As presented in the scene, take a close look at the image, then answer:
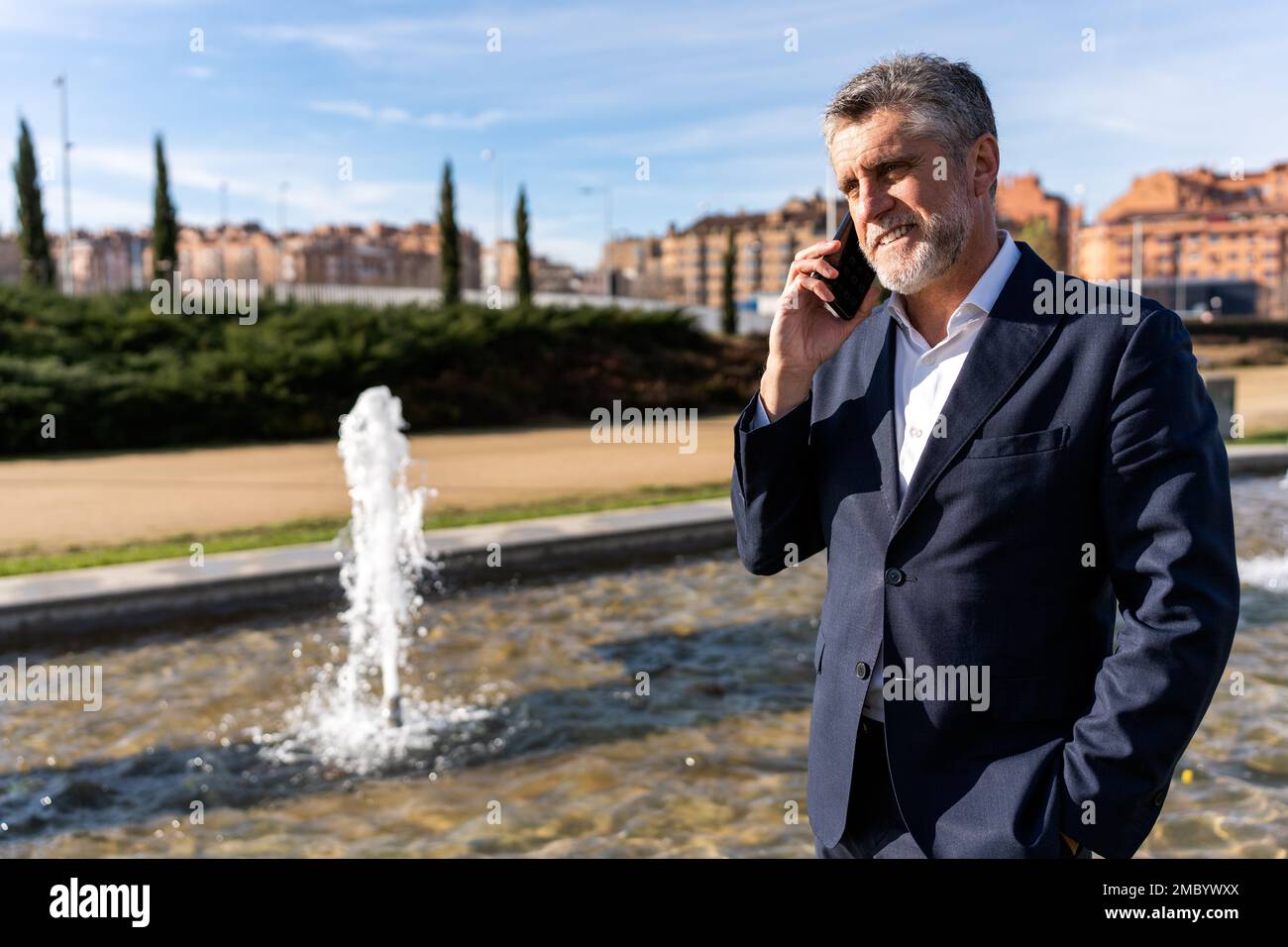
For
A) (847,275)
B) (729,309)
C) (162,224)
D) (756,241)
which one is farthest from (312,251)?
(847,275)

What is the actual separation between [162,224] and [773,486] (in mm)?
31144

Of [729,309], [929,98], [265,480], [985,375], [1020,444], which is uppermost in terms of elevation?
[729,309]

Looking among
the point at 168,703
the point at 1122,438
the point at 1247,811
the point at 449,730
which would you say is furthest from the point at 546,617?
the point at 1122,438

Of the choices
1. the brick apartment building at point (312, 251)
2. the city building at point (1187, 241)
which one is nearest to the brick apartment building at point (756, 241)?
the city building at point (1187, 241)

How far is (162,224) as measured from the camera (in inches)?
1187

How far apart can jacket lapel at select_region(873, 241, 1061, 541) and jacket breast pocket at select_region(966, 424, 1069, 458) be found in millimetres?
29

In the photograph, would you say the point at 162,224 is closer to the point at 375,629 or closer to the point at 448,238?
the point at 448,238

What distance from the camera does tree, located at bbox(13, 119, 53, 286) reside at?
3095cm

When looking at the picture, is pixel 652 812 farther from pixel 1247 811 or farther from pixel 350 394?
pixel 350 394

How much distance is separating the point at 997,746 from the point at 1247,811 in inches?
148

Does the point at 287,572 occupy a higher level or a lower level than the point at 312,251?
lower

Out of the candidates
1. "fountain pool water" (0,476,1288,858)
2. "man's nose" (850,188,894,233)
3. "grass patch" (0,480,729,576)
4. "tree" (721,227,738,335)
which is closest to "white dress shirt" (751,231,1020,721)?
"man's nose" (850,188,894,233)

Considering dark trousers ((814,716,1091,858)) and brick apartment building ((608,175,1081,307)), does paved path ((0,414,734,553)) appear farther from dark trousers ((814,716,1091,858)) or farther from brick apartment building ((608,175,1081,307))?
brick apartment building ((608,175,1081,307))

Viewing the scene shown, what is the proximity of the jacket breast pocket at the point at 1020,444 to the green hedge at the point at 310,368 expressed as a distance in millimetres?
18347
